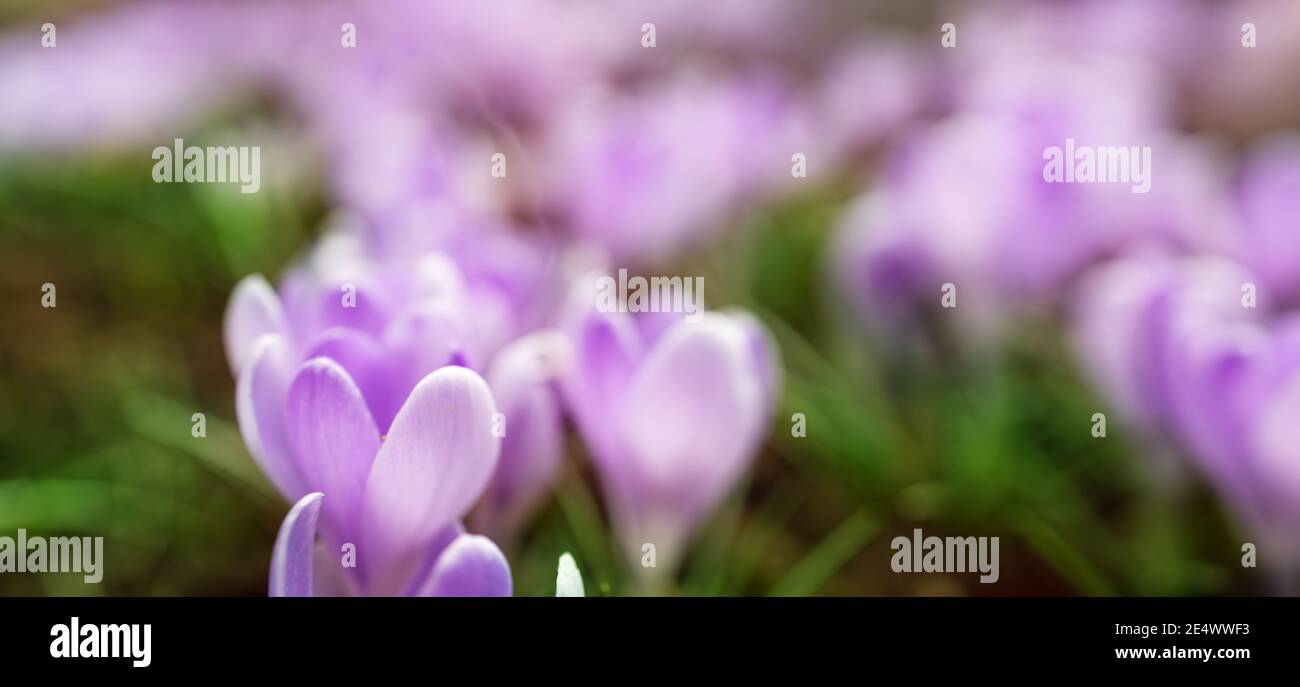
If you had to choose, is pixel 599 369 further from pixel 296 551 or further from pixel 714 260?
pixel 714 260

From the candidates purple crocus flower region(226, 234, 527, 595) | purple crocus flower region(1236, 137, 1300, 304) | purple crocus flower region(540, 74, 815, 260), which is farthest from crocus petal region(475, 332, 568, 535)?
purple crocus flower region(1236, 137, 1300, 304)

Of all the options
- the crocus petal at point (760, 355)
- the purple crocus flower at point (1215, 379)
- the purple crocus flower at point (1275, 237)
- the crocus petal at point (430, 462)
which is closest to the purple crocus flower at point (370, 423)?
the crocus petal at point (430, 462)

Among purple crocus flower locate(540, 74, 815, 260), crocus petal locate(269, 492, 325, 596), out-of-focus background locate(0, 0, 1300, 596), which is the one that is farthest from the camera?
purple crocus flower locate(540, 74, 815, 260)

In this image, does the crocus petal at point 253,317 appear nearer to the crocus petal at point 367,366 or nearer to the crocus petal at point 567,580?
the crocus petal at point 367,366

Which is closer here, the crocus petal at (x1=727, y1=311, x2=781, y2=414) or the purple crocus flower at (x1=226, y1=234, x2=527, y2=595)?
the purple crocus flower at (x1=226, y1=234, x2=527, y2=595)

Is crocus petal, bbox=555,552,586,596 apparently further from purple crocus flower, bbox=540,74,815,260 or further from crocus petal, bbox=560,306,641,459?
purple crocus flower, bbox=540,74,815,260
